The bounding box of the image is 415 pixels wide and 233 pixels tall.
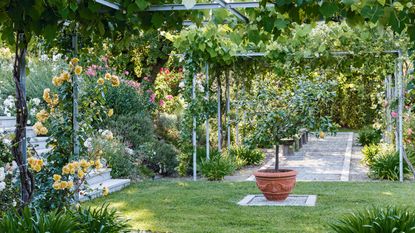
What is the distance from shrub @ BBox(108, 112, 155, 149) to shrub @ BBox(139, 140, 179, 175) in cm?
21

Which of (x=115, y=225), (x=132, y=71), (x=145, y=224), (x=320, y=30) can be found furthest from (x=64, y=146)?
(x=132, y=71)

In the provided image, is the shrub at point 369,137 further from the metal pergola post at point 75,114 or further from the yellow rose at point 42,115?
the yellow rose at point 42,115

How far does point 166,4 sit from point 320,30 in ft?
19.1

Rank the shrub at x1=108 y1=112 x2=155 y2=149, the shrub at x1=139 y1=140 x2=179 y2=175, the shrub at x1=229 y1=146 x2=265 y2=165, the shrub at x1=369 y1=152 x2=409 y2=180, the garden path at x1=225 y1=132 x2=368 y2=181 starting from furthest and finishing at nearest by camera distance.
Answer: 1. the shrub at x1=229 y1=146 x2=265 y2=165
2. the shrub at x1=139 y1=140 x2=179 y2=175
3. the shrub at x1=108 y1=112 x2=155 y2=149
4. the garden path at x1=225 y1=132 x2=368 y2=181
5. the shrub at x1=369 y1=152 x2=409 y2=180

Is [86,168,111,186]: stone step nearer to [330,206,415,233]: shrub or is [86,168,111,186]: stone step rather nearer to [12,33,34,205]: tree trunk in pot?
[12,33,34,205]: tree trunk in pot

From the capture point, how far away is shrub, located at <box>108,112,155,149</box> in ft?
35.5

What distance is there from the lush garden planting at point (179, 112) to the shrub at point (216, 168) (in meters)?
0.03

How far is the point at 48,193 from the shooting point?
16.7 ft

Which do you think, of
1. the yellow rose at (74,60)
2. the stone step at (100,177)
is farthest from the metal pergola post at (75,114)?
the stone step at (100,177)

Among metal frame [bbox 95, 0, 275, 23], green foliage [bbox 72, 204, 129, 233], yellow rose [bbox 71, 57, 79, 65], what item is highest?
metal frame [bbox 95, 0, 275, 23]

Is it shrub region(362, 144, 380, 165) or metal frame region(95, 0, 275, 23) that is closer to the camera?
metal frame region(95, 0, 275, 23)

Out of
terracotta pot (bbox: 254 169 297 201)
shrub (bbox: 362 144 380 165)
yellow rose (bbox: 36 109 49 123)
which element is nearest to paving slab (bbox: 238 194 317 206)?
terracotta pot (bbox: 254 169 297 201)

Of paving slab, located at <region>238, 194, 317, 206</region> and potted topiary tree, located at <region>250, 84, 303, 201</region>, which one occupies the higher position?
potted topiary tree, located at <region>250, 84, 303, 201</region>

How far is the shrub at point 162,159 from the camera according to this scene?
36.1 feet
